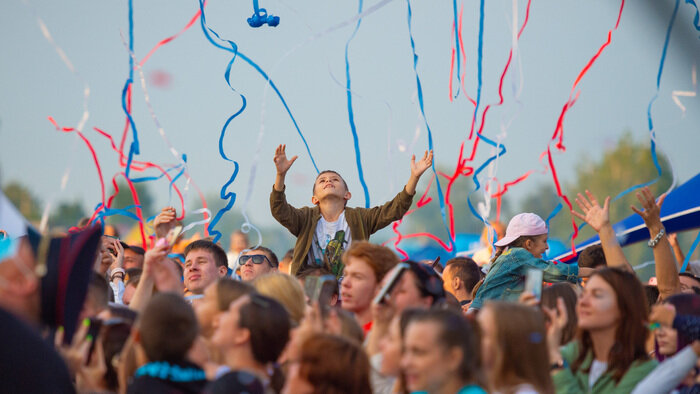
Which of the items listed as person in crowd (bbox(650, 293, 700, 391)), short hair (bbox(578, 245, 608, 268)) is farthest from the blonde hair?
short hair (bbox(578, 245, 608, 268))

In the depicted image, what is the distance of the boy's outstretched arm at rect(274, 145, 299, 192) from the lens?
6.40 metres

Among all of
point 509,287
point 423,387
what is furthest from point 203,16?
point 423,387

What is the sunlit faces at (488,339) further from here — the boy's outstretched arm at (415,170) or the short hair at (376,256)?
the boy's outstretched arm at (415,170)

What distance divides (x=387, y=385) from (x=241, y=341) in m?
0.76

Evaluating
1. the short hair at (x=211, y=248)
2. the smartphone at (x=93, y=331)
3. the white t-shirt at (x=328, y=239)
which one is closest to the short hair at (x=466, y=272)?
the white t-shirt at (x=328, y=239)

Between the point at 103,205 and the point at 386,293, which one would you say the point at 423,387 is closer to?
the point at 386,293

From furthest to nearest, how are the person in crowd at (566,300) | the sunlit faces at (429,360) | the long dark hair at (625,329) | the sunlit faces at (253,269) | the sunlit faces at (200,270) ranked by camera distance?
1. the sunlit faces at (253,269)
2. the sunlit faces at (200,270)
3. the person in crowd at (566,300)
4. the long dark hair at (625,329)
5. the sunlit faces at (429,360)

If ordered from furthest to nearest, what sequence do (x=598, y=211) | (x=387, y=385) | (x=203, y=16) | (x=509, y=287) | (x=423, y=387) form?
(x=203, y=16) < (x=509, y=287) < (x=598, y=211) < (x=387, y=385) < (x=423, y=387)

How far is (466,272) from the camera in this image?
7.02 meters

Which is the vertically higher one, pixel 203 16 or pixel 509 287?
pixel 203 16

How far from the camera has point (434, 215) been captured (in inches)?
933

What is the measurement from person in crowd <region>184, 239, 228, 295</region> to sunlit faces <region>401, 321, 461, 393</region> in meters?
3.16

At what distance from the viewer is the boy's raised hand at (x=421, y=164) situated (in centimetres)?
644

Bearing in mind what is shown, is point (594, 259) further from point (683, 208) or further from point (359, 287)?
point (359, 287)
